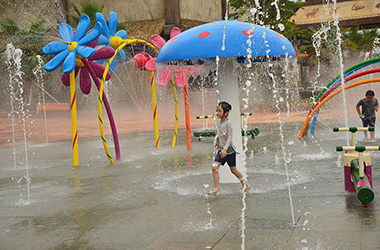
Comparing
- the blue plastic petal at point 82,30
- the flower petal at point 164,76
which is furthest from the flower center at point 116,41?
the flower petal at point 164,76

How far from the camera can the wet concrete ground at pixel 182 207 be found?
4.86 meters

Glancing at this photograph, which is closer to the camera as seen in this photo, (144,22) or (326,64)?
(144,22)

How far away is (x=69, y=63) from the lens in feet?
32.6

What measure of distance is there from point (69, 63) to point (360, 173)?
241 inches

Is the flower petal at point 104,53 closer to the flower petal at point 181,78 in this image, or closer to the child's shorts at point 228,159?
the flower petal at point 181,78

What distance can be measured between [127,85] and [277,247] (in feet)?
90.8

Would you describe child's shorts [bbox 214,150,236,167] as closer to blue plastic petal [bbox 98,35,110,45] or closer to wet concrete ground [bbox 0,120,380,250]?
wet concrete ground [bbox 0,120,380,250]

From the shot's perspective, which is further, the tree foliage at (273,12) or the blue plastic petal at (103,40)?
the tree foliage at (273,12)

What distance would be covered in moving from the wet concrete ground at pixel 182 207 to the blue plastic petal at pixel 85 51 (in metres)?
2.22

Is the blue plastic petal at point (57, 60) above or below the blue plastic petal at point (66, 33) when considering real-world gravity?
below

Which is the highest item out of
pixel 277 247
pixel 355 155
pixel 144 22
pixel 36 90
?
pixel 144 22

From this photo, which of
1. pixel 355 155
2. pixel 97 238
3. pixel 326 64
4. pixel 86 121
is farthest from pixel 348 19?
pixel 97 238

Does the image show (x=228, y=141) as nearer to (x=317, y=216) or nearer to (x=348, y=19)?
(x=317, y=216)

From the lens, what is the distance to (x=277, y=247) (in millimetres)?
4480
